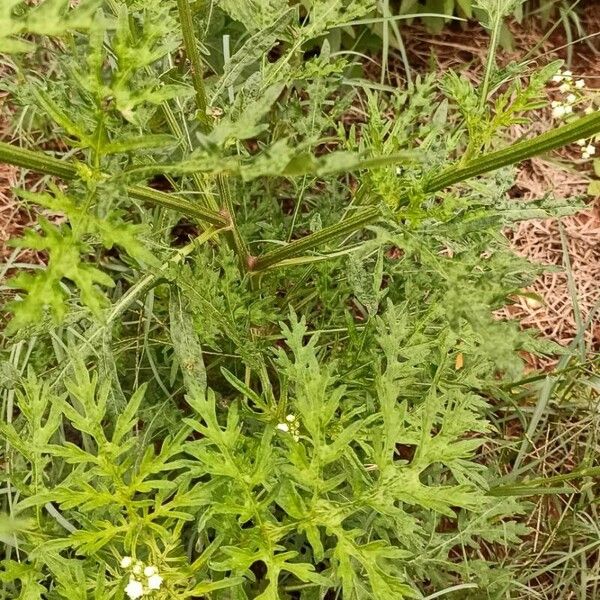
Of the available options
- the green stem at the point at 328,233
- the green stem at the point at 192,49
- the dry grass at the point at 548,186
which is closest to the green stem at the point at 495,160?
the green stem at the point at 328,233

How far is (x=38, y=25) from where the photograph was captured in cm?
86

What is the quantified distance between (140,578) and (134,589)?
4cm

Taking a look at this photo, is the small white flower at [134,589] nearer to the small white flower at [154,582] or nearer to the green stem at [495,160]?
the small white flower at [154,582]

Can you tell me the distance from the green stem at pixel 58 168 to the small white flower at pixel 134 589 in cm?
62

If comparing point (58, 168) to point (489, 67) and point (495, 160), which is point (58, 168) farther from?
point (489, 67)

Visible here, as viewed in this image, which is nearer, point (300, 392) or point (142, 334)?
point (300, 392)

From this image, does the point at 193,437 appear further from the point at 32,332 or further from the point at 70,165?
the point at 70,165

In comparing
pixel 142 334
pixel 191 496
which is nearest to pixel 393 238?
pixel 191 496

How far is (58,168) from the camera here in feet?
3.32

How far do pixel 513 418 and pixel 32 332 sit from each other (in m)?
1.48

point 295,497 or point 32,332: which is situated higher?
point 32,332

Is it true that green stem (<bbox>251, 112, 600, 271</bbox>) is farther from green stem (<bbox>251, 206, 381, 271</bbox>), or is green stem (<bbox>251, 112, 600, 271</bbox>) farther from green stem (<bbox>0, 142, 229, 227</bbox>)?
green stem (<bbox>0, 142, 229, 227</bbox>)

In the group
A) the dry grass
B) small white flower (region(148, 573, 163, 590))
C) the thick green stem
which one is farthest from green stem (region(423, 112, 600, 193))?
the dry grass

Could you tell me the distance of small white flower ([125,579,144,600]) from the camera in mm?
1163
